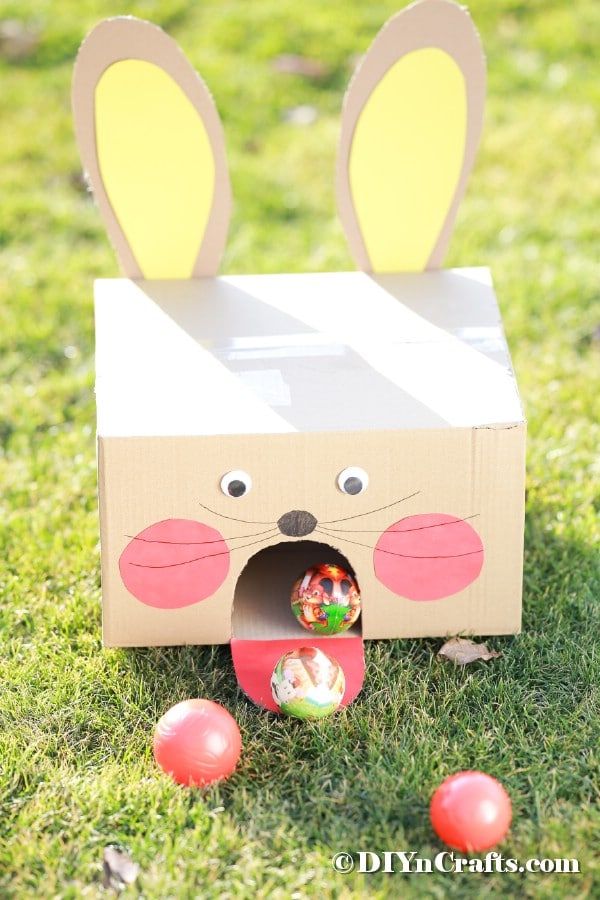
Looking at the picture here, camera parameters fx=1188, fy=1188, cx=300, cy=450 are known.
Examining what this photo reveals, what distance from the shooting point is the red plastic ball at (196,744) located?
6.48 ft

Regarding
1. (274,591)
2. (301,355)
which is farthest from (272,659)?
(301,355)

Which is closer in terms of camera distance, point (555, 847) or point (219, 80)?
point (555, 847)

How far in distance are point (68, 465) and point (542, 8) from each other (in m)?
3.11

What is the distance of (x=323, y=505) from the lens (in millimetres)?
2172

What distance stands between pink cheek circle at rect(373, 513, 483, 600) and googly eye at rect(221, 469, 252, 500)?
0.89 feet

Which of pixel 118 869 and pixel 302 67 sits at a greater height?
pixel 302 67

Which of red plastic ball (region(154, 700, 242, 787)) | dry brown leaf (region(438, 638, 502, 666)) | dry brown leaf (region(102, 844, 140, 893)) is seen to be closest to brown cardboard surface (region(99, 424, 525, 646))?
dry brown leaf (region(438, 638, 502, 666))

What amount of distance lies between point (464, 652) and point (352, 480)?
43 cm

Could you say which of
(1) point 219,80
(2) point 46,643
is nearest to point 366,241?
(2) point 46,643

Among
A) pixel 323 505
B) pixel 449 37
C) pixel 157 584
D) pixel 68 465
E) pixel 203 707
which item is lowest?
pixel 203 707

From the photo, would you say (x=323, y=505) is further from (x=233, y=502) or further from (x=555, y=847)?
(x=555, y=847)

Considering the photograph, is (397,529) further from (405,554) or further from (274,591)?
(274,591)

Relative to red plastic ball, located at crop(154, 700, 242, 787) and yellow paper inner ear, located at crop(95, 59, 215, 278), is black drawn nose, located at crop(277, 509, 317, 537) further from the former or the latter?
yellow paper inner ear, located at crop(95, 59, 215, 278)

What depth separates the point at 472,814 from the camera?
1842 millimetres
